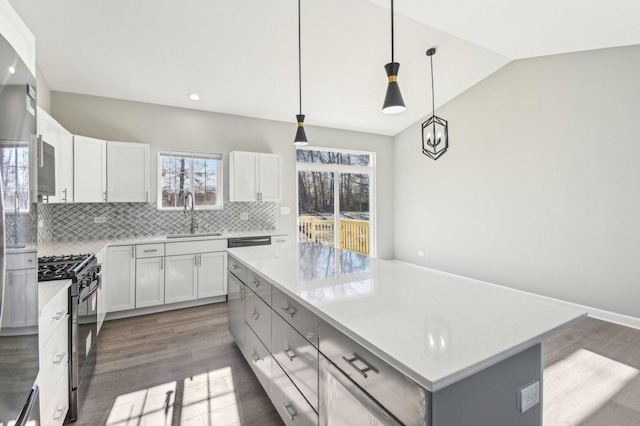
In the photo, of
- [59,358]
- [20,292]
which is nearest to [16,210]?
[20,292]

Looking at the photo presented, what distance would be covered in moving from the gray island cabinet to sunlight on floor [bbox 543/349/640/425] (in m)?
1.26

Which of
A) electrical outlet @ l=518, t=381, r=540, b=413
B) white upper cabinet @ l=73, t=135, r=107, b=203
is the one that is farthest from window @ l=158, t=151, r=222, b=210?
electrical outlet @ l=518, t=381, r=540, b=413

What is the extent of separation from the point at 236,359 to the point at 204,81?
330 centimetres

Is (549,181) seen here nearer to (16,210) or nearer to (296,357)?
(296,357)

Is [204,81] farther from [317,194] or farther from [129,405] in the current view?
[129,405]

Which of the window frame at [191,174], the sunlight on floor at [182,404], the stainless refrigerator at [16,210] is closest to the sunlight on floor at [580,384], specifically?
the sunlight on floor at [182,404]

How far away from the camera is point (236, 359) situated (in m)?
2.65

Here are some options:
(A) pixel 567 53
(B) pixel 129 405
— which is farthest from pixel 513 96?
(B) pixel 129 405

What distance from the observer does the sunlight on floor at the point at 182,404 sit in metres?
1.93

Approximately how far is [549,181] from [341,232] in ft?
11.4

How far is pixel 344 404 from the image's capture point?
1.16 meters

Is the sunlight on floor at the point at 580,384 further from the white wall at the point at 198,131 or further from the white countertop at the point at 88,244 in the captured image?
the white wall at the point at 198,131

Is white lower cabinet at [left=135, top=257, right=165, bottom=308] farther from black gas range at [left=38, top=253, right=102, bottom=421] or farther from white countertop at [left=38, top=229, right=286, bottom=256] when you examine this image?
black gas range at [left=38, top=253, right=102, bottom=421]

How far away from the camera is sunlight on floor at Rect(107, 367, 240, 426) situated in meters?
1.93
